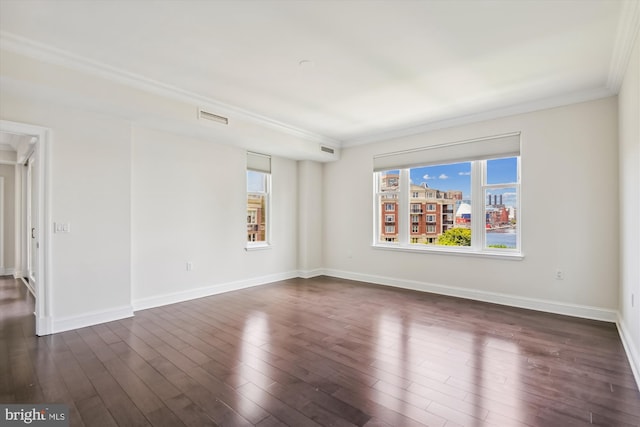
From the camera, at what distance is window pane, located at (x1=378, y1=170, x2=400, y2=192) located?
19.2 ft

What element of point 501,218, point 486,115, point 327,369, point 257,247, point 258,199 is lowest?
point 327,369

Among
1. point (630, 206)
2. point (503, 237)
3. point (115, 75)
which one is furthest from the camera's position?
point (503, 237)

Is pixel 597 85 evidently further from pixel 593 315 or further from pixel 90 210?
pixel 90 210

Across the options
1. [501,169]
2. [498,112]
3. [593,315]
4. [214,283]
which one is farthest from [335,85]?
[593,315]

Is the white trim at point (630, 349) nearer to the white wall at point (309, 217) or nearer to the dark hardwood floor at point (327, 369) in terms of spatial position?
the dark hardwood floor at point (327, 369)

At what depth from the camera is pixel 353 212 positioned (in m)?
6.34

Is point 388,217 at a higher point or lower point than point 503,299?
higher

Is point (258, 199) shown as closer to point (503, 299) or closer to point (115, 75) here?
point (115, 75)

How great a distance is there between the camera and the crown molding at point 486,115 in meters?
3.86

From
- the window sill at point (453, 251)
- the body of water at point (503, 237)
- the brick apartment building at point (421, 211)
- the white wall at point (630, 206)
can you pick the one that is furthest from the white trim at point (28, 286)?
the white wall at point (630, 206)

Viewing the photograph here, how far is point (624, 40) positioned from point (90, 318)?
6065 millimetres

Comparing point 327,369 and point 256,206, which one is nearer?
point 327,369

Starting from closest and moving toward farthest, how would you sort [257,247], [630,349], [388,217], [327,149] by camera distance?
[630,349] < [257,247] < [388,217] < [327,149]

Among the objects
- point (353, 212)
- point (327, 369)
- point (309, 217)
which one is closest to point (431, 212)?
A: point (353, 212)
